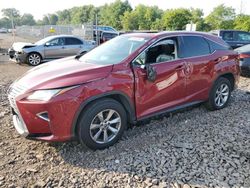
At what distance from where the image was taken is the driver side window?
410 centimetres

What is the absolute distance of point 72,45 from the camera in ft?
41.9

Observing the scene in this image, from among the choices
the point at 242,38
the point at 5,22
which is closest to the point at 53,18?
the point at 5,22

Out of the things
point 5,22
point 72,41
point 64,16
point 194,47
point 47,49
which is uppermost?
point 64,16

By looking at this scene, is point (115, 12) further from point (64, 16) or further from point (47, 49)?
point (64, 16)

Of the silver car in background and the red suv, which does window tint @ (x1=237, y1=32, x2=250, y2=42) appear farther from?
the red suv

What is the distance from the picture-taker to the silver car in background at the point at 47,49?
39.3ft

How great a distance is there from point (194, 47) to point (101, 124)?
7.95 ft

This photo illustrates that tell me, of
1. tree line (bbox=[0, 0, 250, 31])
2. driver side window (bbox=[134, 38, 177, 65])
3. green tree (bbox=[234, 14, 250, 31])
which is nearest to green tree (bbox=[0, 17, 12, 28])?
tree line (bbox=[0, 0, 250, 31])

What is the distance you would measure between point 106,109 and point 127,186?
1112mm

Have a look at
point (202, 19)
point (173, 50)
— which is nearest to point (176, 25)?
point (202, 19)

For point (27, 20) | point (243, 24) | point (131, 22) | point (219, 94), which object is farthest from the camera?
point (27, 20)

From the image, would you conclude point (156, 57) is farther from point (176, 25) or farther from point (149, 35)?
point (176, 25)

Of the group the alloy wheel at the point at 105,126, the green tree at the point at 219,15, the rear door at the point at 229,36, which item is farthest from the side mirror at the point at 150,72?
the green tree at the point at 219,15

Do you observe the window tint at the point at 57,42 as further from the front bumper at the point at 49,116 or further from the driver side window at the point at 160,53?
the front bumper at the point at 49,116
